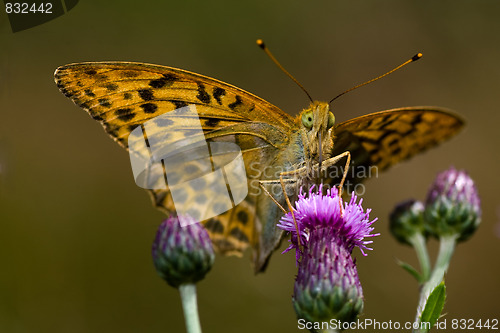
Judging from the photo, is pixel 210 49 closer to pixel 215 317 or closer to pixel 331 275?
pixel 215 317

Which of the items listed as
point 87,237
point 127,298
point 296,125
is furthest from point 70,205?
point 296,125

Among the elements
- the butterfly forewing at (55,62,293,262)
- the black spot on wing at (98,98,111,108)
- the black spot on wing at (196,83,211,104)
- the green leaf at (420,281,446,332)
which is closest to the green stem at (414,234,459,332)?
the green leaf at (420,281,446,332)

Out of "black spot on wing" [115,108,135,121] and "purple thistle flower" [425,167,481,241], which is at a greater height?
"black spot on wing" [115,108,135,121]

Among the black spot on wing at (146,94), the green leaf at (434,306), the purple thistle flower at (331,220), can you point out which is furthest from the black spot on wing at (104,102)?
the green leaf at (434,306)

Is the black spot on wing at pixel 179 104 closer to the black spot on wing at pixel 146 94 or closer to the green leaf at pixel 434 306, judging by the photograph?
the black spot on wing at pixel 146 94

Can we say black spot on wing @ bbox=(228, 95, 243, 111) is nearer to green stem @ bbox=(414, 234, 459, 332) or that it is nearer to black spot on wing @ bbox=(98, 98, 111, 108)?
black spot on wing @ bbox=(98, 98, 111, 108)

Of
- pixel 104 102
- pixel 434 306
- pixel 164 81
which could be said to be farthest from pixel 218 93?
pixel 434 306
